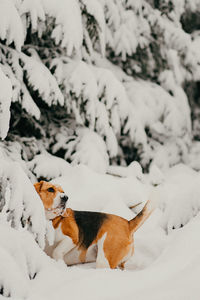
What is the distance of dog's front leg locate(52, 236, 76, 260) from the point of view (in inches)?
80.0

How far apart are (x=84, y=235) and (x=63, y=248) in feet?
0.45

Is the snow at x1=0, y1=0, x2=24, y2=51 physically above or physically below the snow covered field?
above

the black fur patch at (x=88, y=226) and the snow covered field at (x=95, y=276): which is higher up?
the snow covered field at (x=95, y=276)

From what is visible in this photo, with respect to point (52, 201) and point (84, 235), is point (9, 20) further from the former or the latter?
point (84, 235)

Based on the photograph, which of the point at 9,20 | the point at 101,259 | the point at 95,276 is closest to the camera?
the point at 95,276

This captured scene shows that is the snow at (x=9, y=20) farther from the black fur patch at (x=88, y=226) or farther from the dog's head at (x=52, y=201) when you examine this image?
the black fur patch at (x=88, y=226)

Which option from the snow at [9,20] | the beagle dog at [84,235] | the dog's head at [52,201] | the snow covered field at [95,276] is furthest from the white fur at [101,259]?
the snow at [9,20]

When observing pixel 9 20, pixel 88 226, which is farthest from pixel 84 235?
pixel 9 20

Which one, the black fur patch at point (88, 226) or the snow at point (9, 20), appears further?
the snow at point (9, 20)

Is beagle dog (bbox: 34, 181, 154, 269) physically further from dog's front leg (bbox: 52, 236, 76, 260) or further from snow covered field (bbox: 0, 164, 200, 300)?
snow covered field (bbox: 0, 164, 200, 300)

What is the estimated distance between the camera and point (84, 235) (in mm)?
2113

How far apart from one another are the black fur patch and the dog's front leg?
68 millimetres

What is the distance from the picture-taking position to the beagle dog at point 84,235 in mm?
2055

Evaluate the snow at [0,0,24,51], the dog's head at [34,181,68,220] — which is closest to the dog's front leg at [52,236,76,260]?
the dog's head at [34,181,68,220]
